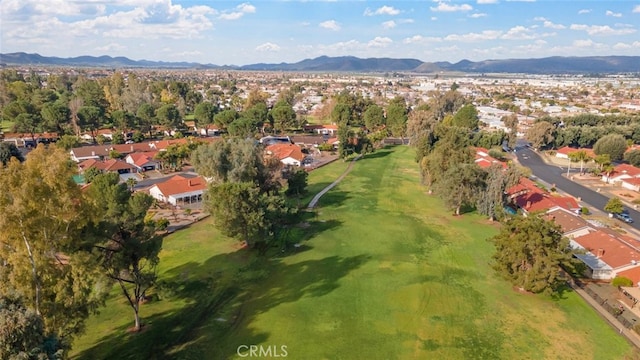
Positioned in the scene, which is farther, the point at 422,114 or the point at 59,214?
A: the point at 422,114

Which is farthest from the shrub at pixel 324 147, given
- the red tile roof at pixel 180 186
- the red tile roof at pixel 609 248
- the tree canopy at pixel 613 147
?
the red tile roof at pixel 609 248

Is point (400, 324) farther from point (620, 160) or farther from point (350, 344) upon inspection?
point (620, 160)

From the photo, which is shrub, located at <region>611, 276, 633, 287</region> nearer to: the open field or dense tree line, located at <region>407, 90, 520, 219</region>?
dense tree line, located at <region>407, 90, 520, 219</region>

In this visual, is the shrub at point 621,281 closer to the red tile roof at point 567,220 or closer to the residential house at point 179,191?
the red tile roof at point 567,220

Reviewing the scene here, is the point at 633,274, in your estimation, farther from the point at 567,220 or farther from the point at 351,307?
the point at 351,307

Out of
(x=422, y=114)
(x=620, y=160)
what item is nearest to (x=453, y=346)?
(x=422, y=114)

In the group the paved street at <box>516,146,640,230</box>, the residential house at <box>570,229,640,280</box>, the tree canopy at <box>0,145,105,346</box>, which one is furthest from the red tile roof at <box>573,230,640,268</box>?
the tree canopy at <box>0,145,105,346</box>

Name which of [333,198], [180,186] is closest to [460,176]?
[333,198]
